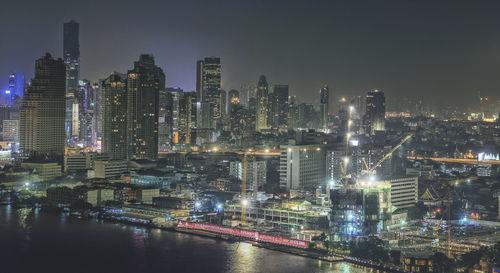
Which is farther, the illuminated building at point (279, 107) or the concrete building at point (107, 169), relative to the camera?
the illuminated building at point (279, 107)

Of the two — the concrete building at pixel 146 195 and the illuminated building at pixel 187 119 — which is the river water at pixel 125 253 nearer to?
the concrete building at pixel 146 195

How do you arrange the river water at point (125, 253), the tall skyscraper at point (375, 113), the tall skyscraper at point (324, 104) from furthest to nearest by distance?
the tall skyscraper at point (324, 104)
the tall skyscraper at point (375, 113)
the river water at point (125, 253)

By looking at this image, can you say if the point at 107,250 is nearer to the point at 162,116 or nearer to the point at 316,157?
the point at 316,157

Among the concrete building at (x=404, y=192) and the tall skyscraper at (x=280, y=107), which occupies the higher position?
the tall skyscraper at (x=280, y=107)

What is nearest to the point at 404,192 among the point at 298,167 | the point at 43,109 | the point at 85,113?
the point at 298,167

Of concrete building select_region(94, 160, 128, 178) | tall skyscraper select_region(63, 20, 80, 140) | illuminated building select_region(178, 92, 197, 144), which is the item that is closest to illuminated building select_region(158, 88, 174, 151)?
illuminated building select_region(178, 92, 197, 144)

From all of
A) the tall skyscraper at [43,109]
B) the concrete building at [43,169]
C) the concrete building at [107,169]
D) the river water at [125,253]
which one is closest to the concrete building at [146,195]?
the river water at [125,253]

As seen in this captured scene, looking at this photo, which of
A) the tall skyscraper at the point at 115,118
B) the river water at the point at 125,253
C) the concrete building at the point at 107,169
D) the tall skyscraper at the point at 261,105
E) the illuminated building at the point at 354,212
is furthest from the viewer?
the tall skyscraper at the point at 261,105

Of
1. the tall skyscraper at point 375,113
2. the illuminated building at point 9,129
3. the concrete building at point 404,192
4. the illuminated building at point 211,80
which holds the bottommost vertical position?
the concrete building at point 404,192
